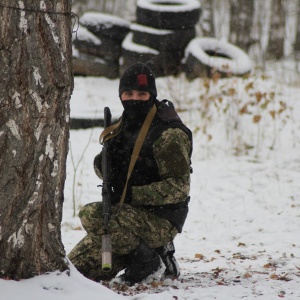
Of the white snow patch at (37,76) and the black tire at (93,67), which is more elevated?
the white snow patch at (37,76)

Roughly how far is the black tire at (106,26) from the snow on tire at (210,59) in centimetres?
160

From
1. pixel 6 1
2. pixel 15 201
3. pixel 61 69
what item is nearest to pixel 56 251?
pixel 15 201

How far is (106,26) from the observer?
496 inches

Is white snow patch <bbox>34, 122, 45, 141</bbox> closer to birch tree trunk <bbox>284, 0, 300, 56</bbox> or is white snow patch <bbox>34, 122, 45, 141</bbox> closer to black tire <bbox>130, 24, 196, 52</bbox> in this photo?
black tire <bbox>130, 24, 196, 52</bbox>

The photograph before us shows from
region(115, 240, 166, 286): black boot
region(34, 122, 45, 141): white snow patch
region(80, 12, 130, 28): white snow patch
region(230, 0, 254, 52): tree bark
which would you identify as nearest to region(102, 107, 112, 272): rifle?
region(115, 240, 166, 286): black boot

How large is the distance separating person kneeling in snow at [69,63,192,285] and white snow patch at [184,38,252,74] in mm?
6789

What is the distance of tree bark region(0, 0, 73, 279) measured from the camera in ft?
9.02

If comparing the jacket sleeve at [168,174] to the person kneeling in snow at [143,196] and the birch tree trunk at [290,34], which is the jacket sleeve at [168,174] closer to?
the person kneeling in snow at [143,196]

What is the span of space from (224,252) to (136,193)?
1.58m

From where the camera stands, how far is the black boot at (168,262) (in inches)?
163

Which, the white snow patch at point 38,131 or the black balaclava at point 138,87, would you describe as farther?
the black balaclava at point 138,87

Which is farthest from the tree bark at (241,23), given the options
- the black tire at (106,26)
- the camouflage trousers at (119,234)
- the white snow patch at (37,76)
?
the white snow patch at (37,76)

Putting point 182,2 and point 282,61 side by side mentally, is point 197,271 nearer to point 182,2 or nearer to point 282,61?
point 182,2

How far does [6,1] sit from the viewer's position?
2.71m
